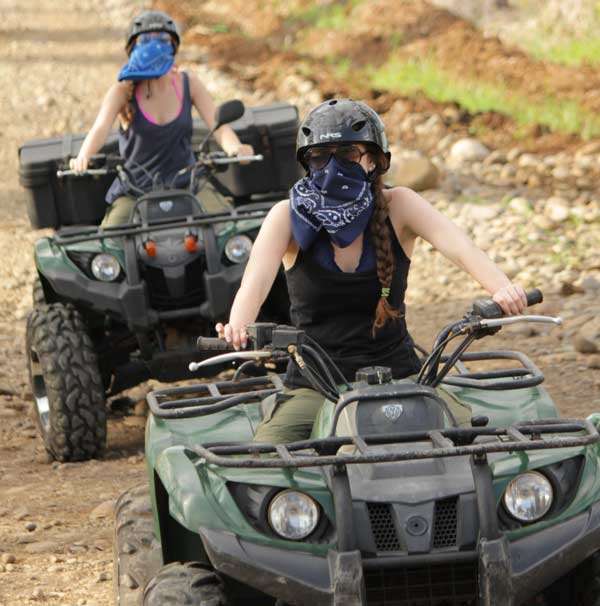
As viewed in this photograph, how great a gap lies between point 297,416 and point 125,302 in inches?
121

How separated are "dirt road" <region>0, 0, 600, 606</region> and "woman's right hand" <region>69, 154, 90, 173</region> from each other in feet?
4.65

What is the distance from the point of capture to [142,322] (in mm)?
7703

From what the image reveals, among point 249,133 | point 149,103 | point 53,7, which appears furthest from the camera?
point 53,7

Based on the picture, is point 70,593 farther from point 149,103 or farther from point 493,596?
point 149,103

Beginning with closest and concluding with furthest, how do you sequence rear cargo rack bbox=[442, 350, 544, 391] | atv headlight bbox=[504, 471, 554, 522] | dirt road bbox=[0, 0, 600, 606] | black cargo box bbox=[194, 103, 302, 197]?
1. atv headlight bbox=[504, 471, 554, 522]
2. rear cargo rack bbox=[442, 350, 544, 391]
3. dirt road bbox=[0, 0, 600, 606]
4. black cargo box bbox=[194, 103, 302, 197]

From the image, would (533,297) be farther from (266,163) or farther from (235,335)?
(266,163)

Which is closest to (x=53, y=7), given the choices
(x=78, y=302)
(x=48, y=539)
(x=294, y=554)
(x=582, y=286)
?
(x=582, y=286)

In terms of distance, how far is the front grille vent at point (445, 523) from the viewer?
3.99m

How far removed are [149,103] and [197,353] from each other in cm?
184

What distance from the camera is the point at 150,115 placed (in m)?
8.88

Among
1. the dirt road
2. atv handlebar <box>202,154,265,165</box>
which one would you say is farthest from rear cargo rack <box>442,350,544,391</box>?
atv handlebar <box>202,154,265,165</box>

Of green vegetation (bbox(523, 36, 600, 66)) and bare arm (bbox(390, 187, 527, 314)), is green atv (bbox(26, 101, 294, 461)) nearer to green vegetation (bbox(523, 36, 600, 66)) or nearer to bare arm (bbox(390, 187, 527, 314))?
bare arm (bbox(390, 187, 527, 314))

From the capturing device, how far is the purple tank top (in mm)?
8766

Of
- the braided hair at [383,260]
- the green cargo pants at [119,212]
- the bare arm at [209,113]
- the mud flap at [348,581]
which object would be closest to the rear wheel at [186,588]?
the mud flap at [348,581]
